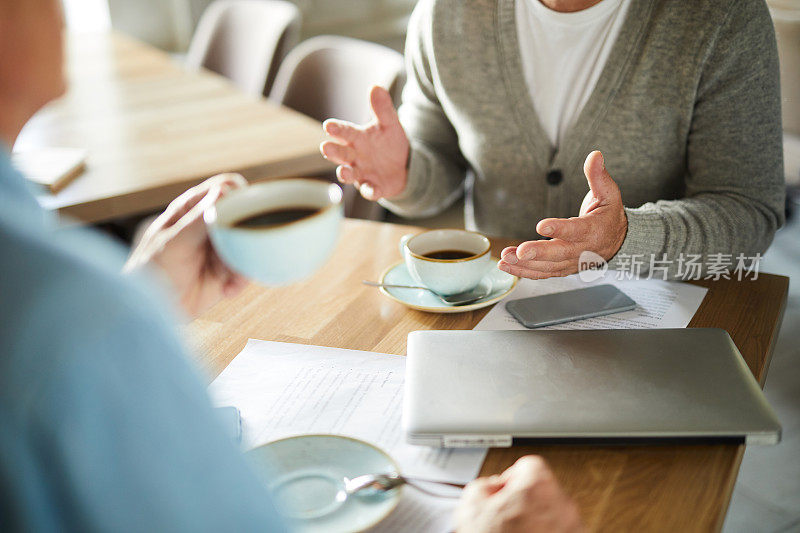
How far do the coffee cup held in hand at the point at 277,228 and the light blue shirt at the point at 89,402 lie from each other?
215 mm

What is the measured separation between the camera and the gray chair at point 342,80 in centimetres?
184

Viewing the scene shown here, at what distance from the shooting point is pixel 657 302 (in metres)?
0.98

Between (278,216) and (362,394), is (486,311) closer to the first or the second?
(362,394)

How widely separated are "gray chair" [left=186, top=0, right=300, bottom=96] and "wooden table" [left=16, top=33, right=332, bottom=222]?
0.78ft

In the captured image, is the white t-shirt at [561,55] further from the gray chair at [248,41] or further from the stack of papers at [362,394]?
the gray chair at [248,41]

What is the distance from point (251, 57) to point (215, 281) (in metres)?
1.98

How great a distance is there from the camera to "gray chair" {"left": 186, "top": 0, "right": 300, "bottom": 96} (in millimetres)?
2406

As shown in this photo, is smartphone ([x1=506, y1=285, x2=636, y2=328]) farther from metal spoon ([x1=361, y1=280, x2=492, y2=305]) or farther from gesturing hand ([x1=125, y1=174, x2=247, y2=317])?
gesturing hand ([x1=125, y1=174, x2=247, y2=317])

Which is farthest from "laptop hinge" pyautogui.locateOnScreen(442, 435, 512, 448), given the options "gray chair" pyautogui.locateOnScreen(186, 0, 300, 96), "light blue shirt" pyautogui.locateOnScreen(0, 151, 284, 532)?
"gray chair" pyautogui.locateOnScreen(186, 0, 300, 96)

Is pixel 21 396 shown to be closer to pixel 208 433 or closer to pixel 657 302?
pixel 208 433

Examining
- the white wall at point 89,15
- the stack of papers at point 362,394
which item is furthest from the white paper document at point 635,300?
the white wall at point 89,15

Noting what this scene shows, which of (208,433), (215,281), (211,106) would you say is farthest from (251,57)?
(208,433)

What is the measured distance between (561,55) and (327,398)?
760mm

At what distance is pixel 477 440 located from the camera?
27.5 inches
